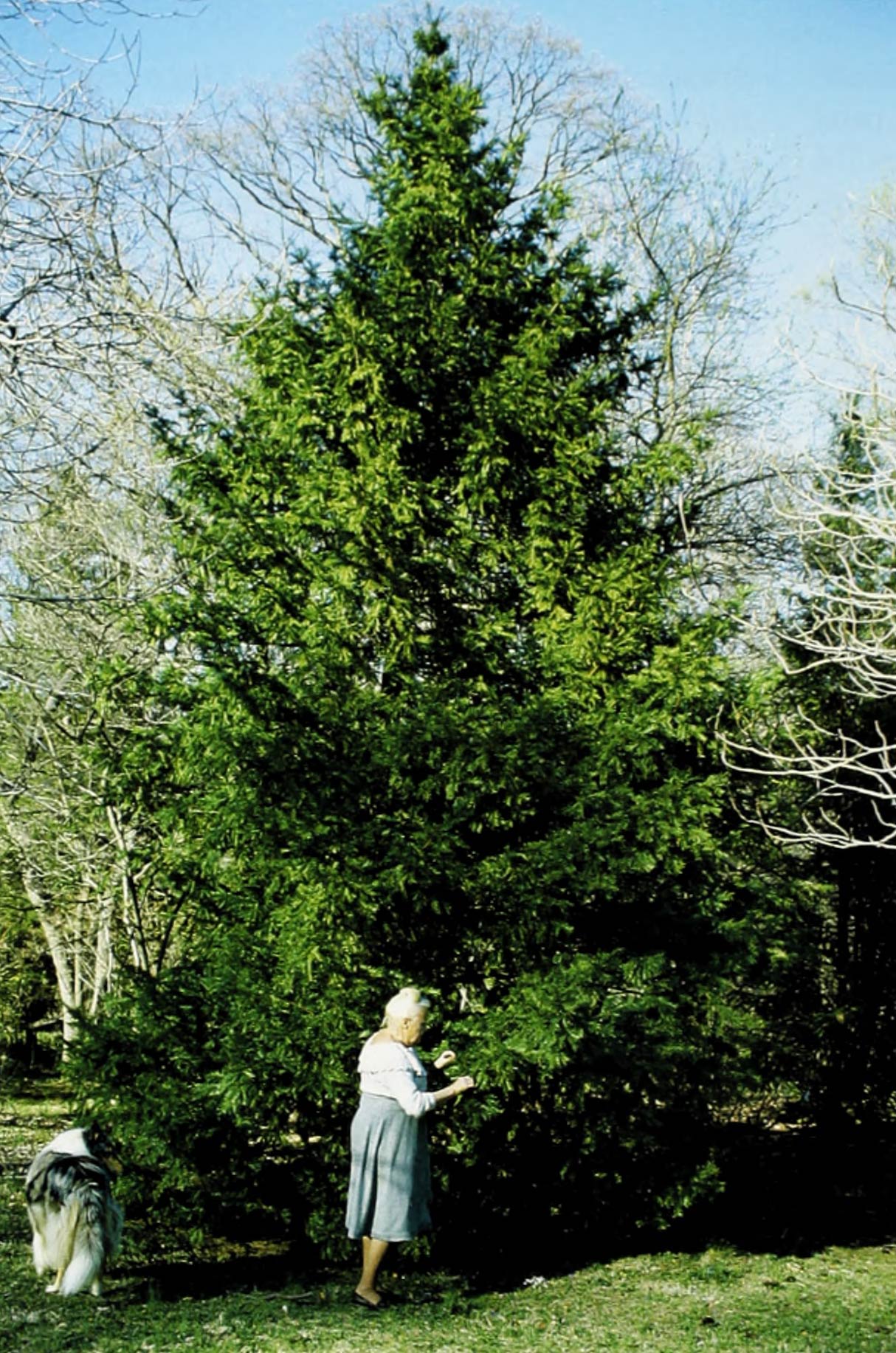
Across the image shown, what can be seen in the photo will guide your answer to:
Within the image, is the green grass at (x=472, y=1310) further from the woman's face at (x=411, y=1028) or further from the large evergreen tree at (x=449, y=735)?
the woman's face at (x=411, y=1028)

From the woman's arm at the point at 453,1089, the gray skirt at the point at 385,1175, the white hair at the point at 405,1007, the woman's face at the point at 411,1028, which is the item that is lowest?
the gray skirt at the point at 385,1175

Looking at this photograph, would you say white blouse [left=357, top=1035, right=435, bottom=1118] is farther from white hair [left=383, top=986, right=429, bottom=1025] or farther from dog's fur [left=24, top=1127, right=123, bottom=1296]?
dog's fur [left=24, top=1127, right=123, bottom=1296]

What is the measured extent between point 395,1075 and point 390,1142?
1.26ft

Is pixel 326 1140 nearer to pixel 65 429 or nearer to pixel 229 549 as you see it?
pixel 229 549

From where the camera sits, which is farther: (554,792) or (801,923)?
(801,923)

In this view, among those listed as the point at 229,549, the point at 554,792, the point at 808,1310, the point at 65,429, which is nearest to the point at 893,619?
the point at 554,792

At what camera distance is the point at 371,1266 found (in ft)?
24.3

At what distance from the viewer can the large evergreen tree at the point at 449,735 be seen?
9.18 metres

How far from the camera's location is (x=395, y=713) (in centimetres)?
972

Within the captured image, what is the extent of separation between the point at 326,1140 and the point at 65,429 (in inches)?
222

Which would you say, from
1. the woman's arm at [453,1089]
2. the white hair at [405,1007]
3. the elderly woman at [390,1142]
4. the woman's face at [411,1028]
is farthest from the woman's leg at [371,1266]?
the white hair at [405,1007]

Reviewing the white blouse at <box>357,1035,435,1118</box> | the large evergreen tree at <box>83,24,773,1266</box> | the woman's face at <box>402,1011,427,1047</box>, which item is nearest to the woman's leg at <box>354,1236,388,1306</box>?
the white blouse at <box>357,1035,435,1118</box>

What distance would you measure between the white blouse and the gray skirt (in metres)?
0.08

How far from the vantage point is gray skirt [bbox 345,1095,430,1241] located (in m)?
7.22
